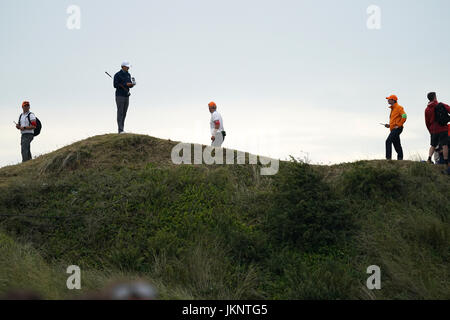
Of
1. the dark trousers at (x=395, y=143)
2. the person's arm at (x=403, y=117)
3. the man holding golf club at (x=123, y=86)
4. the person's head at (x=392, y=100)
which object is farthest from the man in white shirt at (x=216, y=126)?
the person's arm at (x=403, y=117)

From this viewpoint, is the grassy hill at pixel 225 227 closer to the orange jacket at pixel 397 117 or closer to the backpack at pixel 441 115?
the orange jacket at pixel 397 117

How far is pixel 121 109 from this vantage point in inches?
599

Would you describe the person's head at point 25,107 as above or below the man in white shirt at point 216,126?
above

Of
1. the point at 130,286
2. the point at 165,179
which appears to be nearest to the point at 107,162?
the point at 165,179

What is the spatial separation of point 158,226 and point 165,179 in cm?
219

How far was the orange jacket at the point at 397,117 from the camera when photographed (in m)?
14.1

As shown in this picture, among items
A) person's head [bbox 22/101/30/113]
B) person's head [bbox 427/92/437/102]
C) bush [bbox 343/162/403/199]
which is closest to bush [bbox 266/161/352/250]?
bush [bbox 343/162/403/199]

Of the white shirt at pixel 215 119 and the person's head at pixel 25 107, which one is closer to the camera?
the white shirt at pixel 215 119

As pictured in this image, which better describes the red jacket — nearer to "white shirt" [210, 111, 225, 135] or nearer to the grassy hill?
the grassy hill

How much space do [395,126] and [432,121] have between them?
1.11 metres

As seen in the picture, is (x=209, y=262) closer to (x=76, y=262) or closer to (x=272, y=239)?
(x=272, y=239)

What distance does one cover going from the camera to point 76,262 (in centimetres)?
988

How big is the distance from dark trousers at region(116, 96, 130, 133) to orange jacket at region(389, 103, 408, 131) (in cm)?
901

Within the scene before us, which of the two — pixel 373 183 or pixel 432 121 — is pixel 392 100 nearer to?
pixel 432 121
